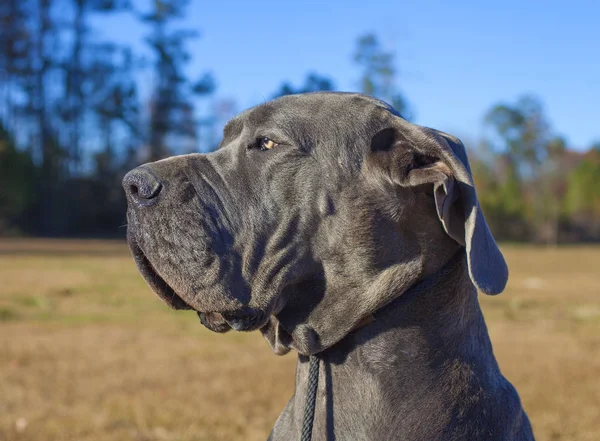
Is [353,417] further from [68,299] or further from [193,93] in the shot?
[193,93]

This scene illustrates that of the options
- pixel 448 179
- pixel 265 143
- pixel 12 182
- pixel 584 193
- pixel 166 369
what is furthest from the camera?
pixel 584 193

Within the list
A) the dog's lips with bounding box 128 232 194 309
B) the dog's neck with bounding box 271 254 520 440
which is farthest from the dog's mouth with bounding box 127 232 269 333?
the dog's neck with bounding box 271 254 520 440

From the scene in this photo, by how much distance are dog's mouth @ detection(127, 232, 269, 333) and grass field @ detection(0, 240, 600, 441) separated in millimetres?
2313

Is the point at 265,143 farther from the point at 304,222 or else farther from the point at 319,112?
the point at 304,222

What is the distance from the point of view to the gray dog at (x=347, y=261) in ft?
7.88

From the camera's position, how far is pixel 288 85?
434 cm

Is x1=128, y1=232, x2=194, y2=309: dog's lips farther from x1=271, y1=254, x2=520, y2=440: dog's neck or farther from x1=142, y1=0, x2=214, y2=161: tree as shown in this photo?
x1=142, y1=0, x2=214, y2=161: tree

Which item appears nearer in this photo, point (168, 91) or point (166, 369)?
point (166, 369)

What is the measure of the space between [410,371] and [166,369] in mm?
4749

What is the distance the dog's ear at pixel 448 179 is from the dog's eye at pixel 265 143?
39cm

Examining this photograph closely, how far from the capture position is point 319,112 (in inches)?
103

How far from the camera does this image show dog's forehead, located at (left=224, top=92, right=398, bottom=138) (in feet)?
8.45

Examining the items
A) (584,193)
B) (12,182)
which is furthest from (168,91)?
(584,193)

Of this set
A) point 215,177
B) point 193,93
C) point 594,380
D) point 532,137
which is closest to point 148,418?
point 215,177
